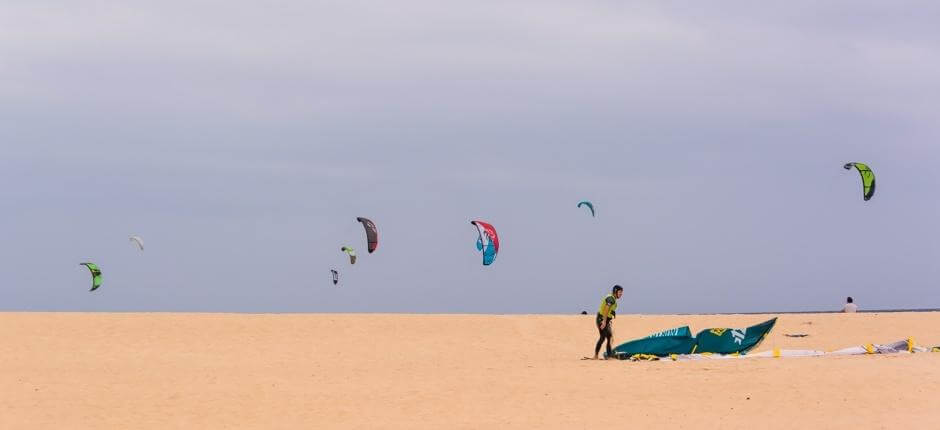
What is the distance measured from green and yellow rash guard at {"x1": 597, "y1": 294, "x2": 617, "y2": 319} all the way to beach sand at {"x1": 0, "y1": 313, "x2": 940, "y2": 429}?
834 millimetres

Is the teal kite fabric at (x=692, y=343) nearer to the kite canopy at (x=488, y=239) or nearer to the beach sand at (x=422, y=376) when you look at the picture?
the beach sand at (x=422, y=376)

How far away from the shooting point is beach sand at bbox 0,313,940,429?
13359 mm

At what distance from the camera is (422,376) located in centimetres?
1769

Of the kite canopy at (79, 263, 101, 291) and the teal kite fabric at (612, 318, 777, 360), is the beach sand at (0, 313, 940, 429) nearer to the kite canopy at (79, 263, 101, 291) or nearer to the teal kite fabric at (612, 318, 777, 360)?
the teal kite fabric at (612, 318, 777, 360)

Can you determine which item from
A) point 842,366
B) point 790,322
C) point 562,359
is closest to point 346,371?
point 562,359

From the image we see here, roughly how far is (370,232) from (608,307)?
16076 millimetres

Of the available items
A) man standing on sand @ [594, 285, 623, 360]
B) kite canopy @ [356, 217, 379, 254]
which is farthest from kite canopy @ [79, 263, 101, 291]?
man standing on sand @ [594, 285, 623, 360]

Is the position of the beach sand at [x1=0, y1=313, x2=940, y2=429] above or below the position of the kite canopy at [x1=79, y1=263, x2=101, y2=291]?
below

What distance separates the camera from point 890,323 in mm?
25906

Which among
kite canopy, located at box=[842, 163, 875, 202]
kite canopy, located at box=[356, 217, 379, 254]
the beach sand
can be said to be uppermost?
kite canopy, located at box=[356, 217, 379, 254]

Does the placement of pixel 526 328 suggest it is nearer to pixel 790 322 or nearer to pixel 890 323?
pixel 790 322

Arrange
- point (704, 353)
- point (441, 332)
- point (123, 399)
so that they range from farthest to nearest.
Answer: point (441, 332)
point (704, 353)
point (123, 399)

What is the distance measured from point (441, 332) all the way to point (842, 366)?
10.4 metres

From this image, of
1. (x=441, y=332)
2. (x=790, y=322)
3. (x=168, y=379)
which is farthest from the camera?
(x=790, y=322)
